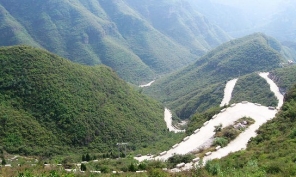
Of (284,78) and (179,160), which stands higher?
(284,78)

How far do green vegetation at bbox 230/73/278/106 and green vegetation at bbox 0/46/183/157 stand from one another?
3057 centimetres

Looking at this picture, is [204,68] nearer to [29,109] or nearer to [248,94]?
[248,94]

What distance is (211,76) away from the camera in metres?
153

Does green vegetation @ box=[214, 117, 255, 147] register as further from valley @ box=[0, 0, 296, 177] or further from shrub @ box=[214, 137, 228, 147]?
valley @ box=[0, 0, 296, 177]

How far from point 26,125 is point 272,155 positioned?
48.9 meters

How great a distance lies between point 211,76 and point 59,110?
10098 centimetres

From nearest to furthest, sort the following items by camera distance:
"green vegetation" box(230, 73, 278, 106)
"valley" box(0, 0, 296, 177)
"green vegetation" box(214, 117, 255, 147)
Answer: "valley" box(0, 0, 296, 177) < "green vegetation" box(214, 117, 255, 147) < "green vegetation" box(230, 73, 278, 106)

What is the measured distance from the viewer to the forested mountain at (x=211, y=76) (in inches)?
4756

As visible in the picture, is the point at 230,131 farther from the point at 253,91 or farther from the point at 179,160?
the point at 253,91

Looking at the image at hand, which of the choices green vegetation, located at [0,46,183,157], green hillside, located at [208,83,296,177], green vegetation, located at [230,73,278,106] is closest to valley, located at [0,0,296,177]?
green hillside, located at [208,83,296,177]

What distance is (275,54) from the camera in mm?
144125

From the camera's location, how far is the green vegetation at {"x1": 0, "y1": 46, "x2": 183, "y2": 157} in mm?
58594

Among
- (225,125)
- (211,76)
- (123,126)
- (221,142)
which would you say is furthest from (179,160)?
(211,76)

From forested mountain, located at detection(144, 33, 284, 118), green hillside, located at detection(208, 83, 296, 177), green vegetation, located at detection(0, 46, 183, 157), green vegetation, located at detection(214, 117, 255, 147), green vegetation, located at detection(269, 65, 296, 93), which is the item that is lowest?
green hillside, located at detection(208, 83, 296, 177)
